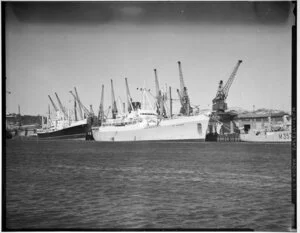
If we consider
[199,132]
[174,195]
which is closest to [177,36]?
[174,195]

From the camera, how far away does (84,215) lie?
4.07 metres

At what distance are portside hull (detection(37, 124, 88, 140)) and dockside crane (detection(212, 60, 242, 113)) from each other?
2904 millimetres

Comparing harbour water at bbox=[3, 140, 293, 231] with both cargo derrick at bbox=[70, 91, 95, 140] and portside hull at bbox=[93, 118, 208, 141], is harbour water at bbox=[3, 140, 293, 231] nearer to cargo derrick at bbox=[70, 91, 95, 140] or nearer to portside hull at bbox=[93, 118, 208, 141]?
cargo derrick at bbox=[70, 91, 95, 140]

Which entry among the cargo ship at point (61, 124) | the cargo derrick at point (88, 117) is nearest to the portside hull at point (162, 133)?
the cargo derrick at point (88, 117)

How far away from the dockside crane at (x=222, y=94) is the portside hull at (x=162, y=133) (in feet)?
12.4

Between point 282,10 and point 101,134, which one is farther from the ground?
point 282,10

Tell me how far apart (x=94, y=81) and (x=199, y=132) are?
23.6 ft

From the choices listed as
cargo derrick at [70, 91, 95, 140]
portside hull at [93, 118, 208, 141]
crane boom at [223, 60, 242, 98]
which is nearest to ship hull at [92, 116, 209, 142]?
portside hull at [93, 118, 208, 141]

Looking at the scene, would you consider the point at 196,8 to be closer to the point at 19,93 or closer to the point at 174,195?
the point at 19,93

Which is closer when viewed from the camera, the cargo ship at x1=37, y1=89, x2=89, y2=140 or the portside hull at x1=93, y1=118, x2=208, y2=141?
the cargo ship at x1=37, y1=89, x2=89, y2=140

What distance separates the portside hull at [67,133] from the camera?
22.8 feet

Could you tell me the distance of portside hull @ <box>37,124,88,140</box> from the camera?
274 inches

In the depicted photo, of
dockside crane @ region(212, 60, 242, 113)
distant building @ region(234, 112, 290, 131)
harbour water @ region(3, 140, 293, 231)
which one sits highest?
dockside crane @ region(212, 60, 242, 113)

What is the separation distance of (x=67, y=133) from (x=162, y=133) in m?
4.04
